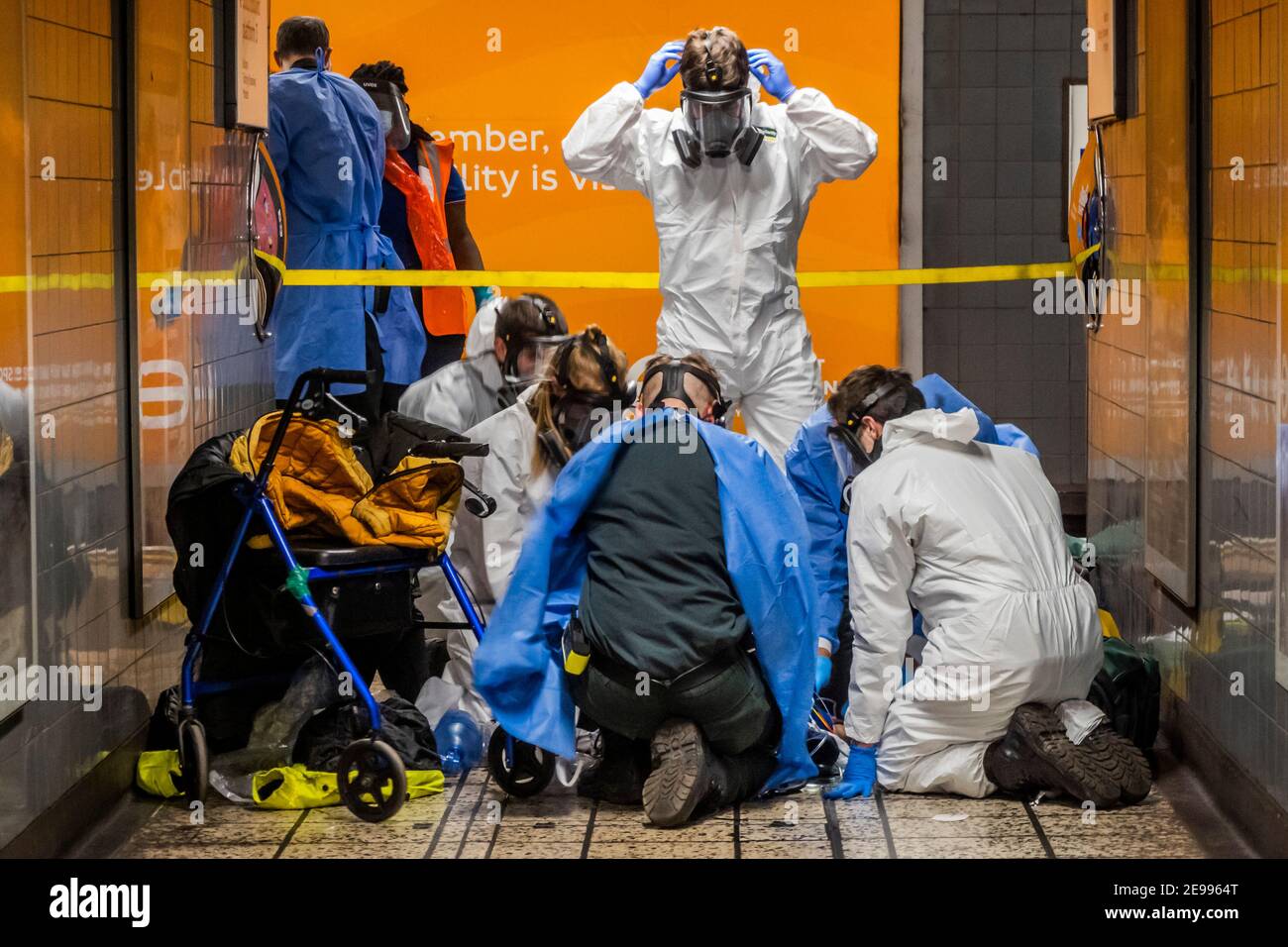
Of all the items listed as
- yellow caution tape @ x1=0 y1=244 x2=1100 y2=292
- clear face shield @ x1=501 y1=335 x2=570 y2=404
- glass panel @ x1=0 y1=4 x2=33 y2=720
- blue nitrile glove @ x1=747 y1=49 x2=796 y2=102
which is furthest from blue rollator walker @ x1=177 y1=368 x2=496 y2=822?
blue nitrile glove @ x1=747 y1=49 x2=796 y2=102

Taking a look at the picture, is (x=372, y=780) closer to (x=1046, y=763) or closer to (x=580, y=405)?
(x=580, y=405)

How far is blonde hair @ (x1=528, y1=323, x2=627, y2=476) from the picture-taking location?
205 inches

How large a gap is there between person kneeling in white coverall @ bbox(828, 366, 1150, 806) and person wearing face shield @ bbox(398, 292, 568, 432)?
1.34 meters

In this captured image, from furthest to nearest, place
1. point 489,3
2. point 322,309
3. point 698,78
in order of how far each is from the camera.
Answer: point 489,3 < point 322,309 < point 698,78

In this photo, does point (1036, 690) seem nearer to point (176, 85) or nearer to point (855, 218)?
point (176, 85)

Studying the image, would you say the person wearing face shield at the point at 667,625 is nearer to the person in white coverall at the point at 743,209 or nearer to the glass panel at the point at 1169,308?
the glass panel at the point at 1169,308

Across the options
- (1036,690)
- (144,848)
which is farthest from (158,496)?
(1036,690)

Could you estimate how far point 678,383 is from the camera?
4.93 metres

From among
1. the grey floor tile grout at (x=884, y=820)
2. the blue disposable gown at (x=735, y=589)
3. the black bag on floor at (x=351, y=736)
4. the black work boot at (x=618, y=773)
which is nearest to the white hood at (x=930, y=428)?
the blue disposable gown at (x=735, y=589)

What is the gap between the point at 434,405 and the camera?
19.4ft

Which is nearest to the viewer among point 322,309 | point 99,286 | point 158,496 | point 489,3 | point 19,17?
point 19,17

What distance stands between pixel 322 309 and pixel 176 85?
185 cm

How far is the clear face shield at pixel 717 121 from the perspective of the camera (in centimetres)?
679

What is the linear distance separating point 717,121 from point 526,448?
1.94 m
